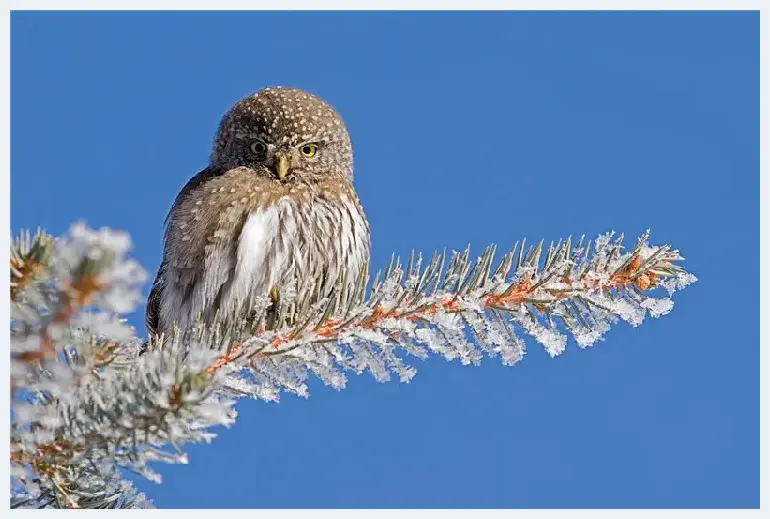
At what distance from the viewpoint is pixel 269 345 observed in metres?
2.09

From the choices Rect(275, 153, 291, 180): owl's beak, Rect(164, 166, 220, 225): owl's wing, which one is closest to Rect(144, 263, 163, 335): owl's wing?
Rect(164, 166, 220, 225): owl's wing

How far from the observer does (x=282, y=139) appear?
14.4 ft

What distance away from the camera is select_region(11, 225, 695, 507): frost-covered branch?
4.51 ft

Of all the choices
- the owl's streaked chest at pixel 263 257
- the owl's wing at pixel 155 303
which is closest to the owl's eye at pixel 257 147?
the owl's streaked chest at pixel 263 257

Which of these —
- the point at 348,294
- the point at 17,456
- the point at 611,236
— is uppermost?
the point at 611,236

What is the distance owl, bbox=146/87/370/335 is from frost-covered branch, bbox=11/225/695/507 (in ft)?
3.49

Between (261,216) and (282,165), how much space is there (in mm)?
445

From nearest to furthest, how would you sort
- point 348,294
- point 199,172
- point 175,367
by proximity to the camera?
1. point 175,367
2. point 348,294
3. point 199,172

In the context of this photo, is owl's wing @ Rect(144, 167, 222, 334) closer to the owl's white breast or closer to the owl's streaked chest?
the owl's streaked chest

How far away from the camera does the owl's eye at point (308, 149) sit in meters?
4.42

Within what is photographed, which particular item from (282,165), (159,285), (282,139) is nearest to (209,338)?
(159,285)
